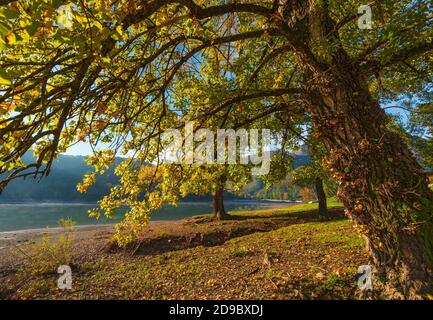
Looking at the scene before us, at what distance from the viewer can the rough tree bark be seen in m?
4.20

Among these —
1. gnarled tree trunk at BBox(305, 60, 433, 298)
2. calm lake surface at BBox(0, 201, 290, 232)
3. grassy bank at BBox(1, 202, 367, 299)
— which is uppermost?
gnarled tree trunk at BBox(305, 60, 433, 298)

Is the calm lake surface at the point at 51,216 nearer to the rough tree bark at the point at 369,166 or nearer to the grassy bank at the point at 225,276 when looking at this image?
the grassy bank at the point at 225,276

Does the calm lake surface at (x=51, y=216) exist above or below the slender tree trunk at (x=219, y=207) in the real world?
below

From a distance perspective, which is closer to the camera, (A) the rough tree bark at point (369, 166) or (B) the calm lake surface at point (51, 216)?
(A) the rough tree bark at point (369, 166)

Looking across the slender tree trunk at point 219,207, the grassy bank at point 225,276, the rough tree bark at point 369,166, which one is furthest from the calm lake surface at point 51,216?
the rough tree bark at point 369,166

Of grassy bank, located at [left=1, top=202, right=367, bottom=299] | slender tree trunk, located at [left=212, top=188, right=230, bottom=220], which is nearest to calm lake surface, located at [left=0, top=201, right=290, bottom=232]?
slender tree trunk, located at [left=212, top=188, right=230, bottom=220]

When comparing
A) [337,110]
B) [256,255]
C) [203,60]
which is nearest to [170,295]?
[256,255]

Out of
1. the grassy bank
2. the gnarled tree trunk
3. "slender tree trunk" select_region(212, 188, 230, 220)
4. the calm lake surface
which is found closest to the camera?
the gnarled tree trunk

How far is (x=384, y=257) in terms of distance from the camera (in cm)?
449

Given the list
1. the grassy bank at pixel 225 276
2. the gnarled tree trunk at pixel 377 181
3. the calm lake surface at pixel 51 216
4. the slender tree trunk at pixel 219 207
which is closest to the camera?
the gnarled tree trunk at pixel 377 181

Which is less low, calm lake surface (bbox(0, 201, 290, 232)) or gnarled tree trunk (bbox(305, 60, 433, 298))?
gnarled tree trunk (bbox(305, 60, 433, 298))

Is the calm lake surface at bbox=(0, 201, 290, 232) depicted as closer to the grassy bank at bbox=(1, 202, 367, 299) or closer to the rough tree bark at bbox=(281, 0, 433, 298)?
the grassy bank at bbox=(1, 202, 367, 299)

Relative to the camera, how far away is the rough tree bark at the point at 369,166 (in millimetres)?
4203

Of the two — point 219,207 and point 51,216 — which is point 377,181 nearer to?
point 219,207
